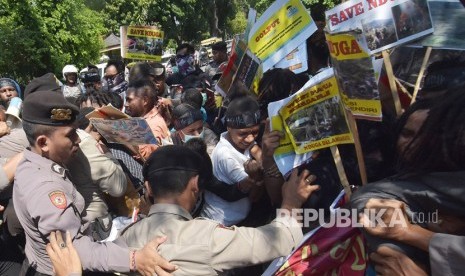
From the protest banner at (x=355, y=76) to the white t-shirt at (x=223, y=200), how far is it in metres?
1.02

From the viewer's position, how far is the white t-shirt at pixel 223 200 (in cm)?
302

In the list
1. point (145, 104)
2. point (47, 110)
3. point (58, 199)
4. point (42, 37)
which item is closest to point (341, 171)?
point (58, 199)

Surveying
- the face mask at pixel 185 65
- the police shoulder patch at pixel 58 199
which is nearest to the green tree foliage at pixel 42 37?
the face mask at pixel 185 65

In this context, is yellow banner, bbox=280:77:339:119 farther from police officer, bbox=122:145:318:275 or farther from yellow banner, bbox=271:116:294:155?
police officer, bbox=122:145:318:275

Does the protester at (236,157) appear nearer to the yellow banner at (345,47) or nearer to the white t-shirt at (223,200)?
the white t-shirt at (223,200)

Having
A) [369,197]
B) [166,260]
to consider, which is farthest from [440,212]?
[166,260]

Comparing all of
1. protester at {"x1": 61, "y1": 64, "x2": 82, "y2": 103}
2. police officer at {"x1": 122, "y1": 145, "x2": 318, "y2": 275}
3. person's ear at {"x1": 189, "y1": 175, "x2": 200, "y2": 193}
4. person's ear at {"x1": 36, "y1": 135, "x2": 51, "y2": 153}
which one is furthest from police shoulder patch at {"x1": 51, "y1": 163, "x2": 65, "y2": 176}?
protester at {"x1": 61, "y1": 64, "x2": 82, "y2": 103}

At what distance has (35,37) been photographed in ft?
48.9

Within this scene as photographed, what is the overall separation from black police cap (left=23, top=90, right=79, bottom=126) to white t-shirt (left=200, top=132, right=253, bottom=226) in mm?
975

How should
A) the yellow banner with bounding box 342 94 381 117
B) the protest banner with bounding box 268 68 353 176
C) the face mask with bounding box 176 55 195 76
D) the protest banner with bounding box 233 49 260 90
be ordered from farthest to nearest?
the face mask with bounding box 176 55 195 76, the protest banner with bounding box 233 49 260 90, the protest banner with bounding box 268 68 353 176, the yellow banner with bounding box 342 94 381 117

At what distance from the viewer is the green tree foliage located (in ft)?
46.2

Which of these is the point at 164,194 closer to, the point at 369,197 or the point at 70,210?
the point at 70,210

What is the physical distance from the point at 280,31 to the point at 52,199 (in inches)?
65.3

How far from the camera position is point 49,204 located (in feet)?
7.27
